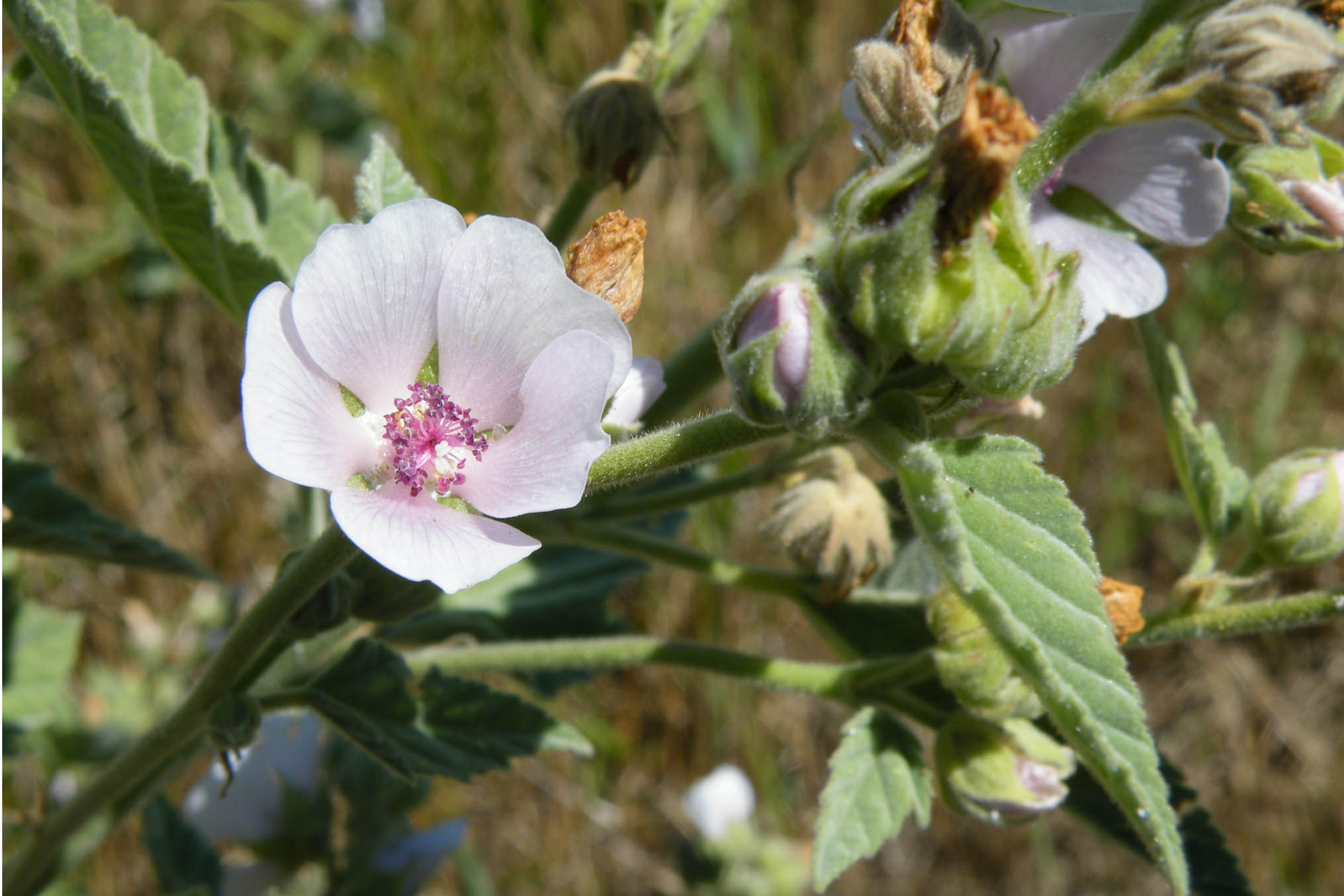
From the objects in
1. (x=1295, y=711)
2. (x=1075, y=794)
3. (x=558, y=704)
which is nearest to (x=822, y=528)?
(x=1075, y=794)

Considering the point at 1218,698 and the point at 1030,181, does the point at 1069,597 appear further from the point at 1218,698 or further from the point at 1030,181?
the point at 1218,698

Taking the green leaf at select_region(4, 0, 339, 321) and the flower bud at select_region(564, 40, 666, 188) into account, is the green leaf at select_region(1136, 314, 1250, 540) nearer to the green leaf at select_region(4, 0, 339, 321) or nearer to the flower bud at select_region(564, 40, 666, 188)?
the flower bud at select_region(564, 40, 666, 188)

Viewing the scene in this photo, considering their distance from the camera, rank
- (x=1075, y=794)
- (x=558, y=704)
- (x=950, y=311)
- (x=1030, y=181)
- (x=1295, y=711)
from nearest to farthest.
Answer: (x=950, y=311)
(x=1030, y=181)
(x=1075, y=794)
(x=558, y=704)
(x=1295, y=711)

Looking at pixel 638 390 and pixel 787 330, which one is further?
pixel 638 390

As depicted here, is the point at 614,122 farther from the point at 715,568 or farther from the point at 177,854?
the point at 177,854

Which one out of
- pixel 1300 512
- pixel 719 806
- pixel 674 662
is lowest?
pixel 719 806

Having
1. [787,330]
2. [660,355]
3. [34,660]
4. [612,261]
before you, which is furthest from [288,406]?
[660,355]

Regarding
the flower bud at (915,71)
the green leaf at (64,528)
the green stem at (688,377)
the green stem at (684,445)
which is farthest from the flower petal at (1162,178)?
the green leaf at (64,528)
